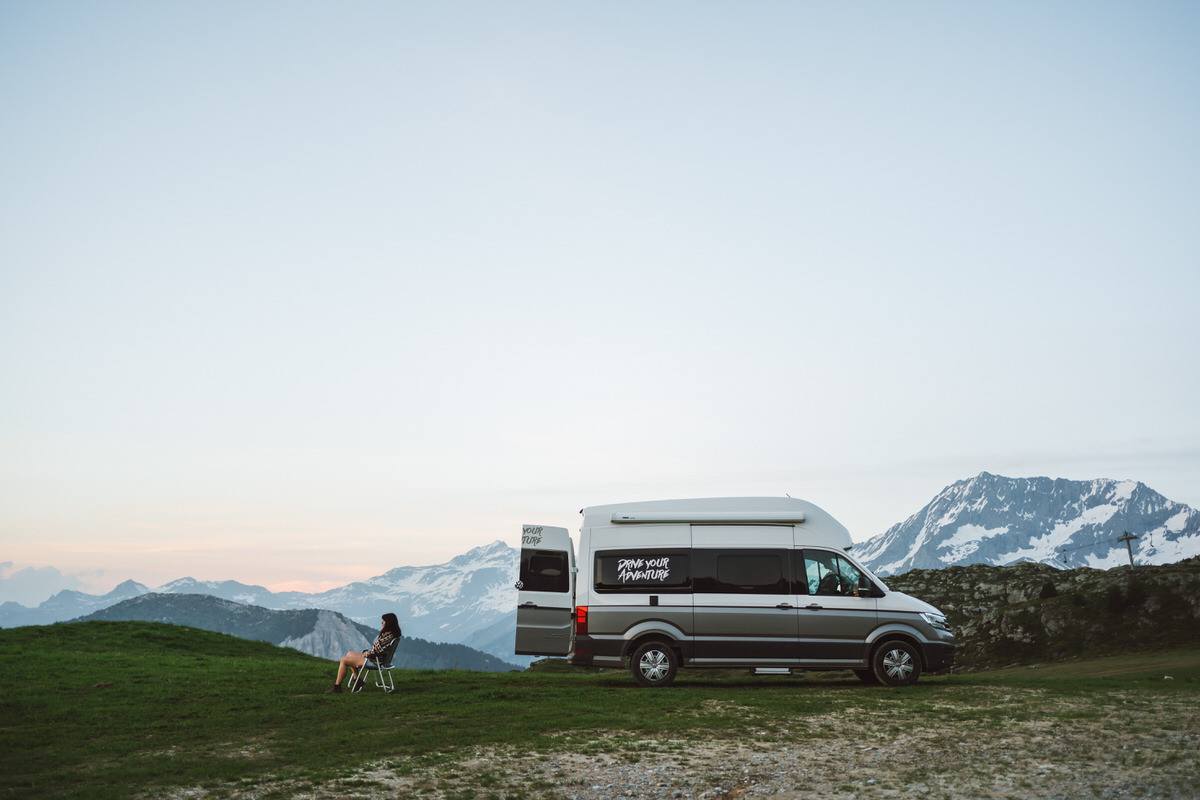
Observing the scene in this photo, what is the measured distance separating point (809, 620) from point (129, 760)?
1334 cm

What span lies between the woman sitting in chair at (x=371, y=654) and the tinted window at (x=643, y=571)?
14.7 ft

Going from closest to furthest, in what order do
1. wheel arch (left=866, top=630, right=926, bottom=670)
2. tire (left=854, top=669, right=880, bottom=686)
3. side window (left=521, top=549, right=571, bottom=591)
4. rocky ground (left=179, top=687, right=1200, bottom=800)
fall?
rocky ground (left=179, top=687, right=1200, bottom=800)
wheel arch (left=866, top=630, right=926, bottom=670)
tire (left=854, top=669, right=880, bottom=686)
side window (left=521, top=549, right=571, bottom=591)

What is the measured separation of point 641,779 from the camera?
11664 mm

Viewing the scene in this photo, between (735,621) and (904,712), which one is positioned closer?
(904,712)

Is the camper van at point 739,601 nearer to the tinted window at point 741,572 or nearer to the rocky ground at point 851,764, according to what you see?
the tinted window at point 741,572

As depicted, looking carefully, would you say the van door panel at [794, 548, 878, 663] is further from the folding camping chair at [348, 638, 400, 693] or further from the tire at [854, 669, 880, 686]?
the folding camping chair at [348, 638, 400, 693]

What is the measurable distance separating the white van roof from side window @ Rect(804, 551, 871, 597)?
14.1 inches

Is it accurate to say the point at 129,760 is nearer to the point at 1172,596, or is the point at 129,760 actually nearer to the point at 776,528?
the point at 776,528

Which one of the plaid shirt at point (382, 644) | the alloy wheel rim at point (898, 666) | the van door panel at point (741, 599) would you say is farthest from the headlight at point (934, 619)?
the plaid shirt at point (382, 644)

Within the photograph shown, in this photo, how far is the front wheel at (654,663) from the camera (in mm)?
21188

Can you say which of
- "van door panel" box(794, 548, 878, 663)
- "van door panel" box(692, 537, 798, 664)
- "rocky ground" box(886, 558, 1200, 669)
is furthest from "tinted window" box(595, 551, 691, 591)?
"rocky ground" box(886, 558, 1200, 669)

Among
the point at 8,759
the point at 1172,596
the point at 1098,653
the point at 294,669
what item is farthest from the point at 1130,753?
the point at 1172,596

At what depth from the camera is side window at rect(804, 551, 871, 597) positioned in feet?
69.2

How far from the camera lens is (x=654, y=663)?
69.6 feet
